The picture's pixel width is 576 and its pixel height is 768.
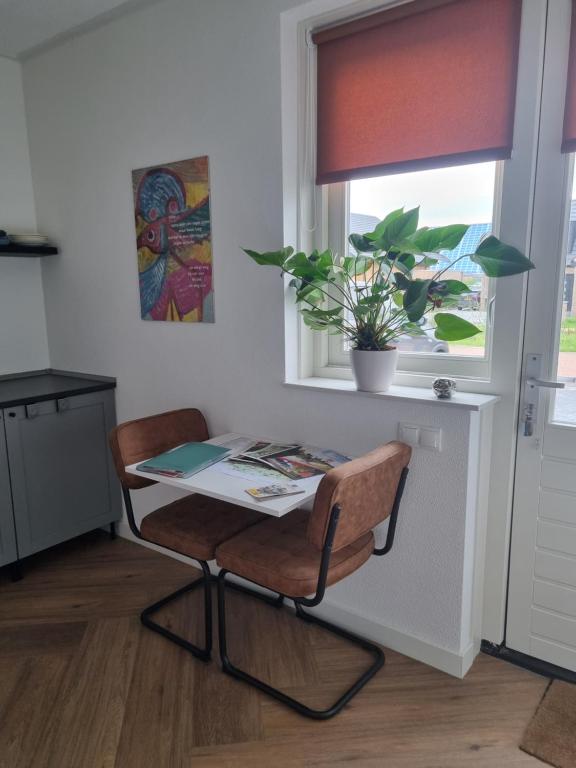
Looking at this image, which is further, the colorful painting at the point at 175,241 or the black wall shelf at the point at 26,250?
the black wall shelf at the point at 26,250

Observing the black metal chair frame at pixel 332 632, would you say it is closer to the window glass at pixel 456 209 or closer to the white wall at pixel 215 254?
the white wall at pixel 215 254

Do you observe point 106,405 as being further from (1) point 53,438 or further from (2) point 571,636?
(2) point 571,636

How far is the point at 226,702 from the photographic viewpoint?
189 cm

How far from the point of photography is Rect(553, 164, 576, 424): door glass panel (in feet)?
5.98

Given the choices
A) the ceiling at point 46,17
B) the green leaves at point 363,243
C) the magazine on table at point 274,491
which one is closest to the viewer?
the magazine on table at point 274,491

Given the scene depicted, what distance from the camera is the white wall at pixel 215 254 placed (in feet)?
6.73

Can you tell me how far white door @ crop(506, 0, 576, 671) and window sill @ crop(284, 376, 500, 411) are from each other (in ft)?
0.62

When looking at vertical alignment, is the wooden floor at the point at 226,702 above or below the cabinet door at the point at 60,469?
below

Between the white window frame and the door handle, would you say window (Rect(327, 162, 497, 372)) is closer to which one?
the white window frame

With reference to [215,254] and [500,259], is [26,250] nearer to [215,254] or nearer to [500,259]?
[215,254]

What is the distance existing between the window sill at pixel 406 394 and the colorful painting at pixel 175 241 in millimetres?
603

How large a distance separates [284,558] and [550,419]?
105 cm

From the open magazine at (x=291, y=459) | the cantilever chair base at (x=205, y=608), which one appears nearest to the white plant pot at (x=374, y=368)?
the open magazine at (x=291, y=459)

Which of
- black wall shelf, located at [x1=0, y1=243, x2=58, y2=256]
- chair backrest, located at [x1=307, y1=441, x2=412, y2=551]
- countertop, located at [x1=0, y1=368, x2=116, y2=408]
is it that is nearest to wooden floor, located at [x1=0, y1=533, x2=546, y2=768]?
chair backrest, located at [x1=307, y1=441, x2=412, y2=551]
